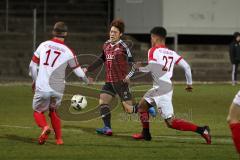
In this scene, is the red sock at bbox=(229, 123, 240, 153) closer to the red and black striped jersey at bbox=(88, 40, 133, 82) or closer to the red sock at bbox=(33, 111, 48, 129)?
the red sock at bbox=(33, 111, 48, 129)

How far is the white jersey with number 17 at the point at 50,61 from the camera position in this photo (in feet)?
38.8

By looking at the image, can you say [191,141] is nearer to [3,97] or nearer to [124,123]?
[124,123]

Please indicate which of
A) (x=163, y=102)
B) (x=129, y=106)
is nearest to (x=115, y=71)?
(x=129, y=106)

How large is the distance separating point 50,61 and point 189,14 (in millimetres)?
23476

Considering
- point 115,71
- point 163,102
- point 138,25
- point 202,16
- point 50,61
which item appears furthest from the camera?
point 202,16

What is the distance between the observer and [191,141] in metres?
12.8

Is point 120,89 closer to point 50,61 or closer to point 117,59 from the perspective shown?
point 117,59

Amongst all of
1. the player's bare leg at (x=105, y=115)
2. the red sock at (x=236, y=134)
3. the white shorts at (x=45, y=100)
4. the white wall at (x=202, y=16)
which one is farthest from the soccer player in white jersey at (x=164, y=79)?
the white wall at (x=202, y=16)

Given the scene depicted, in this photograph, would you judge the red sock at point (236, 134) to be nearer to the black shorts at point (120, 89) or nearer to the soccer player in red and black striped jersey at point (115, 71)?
the soccer player in red and black striped jersey at point (115, 71)

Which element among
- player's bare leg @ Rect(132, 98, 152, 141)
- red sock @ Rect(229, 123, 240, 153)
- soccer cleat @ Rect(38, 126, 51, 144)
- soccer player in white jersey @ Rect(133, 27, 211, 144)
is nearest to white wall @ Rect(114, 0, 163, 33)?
player's bare leg @ Rect(132, 98, 152, 141)

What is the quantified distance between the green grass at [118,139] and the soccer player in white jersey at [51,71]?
0.43 meters

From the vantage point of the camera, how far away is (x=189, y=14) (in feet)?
114

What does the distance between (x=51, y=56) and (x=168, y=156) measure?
248 cm

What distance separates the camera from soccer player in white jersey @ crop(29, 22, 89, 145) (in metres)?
11.8
